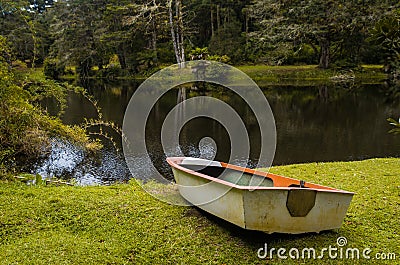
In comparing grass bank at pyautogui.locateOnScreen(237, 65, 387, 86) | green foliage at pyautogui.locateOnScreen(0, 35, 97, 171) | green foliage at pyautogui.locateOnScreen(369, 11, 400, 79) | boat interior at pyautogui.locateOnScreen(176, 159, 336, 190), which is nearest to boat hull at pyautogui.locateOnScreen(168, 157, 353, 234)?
boat interior at pyautogui.locateOnScreen(176, 159, 336, 190)

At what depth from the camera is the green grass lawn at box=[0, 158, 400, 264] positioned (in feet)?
12.8

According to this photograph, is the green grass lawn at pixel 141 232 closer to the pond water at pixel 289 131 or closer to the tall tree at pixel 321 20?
the pond water at pixel 289 131

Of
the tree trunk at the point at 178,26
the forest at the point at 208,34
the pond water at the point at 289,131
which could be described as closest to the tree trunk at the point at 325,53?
the forest at the point at 208,34

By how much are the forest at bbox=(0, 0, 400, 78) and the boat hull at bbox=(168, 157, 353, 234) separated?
20717 millimetres

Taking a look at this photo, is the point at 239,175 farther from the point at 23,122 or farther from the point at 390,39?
the point at 390,39

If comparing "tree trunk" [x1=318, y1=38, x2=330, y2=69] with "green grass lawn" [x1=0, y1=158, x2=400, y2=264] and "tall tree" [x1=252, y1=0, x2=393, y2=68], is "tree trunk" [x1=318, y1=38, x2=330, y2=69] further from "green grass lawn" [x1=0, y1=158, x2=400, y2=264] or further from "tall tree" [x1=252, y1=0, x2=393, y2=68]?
"green grass lawn" [x1=0, y1=158, x2=400, y2=264]

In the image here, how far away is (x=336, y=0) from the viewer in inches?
1025

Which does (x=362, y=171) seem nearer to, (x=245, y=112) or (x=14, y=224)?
(x=14, y=224)

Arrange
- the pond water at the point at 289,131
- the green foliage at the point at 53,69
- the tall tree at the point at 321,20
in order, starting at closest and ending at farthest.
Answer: the pond water at the point at 289,131 → the tall tree at the point at 321,20 → the green foliage at the point at 53,69

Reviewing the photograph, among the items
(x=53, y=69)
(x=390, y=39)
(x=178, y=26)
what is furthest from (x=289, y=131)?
(x=53, y=69)

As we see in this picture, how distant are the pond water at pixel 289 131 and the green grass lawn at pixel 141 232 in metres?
2.66

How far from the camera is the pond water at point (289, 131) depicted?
8.97 metres

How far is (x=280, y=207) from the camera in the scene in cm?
390

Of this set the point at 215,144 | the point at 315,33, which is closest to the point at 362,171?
the point at 215,144
